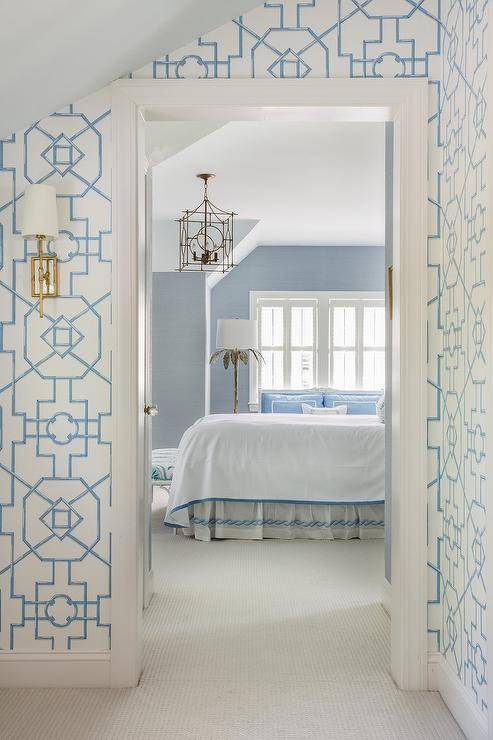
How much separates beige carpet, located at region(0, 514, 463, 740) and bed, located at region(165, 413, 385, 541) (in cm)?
69

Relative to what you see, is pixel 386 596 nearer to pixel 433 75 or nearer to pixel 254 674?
pixel 254 674

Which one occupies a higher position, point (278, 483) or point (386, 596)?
point (278, 483)

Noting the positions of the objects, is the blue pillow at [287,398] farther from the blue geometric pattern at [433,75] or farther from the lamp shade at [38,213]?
the lamp shade at [38,213]

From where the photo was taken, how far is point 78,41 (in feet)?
6.97

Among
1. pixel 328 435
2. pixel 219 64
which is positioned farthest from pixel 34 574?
pixel 328 435

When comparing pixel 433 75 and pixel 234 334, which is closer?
pixel 433 75

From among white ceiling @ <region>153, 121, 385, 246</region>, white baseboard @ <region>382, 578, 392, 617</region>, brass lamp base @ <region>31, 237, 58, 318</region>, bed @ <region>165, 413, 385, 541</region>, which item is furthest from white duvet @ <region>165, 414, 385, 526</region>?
brass lamp base @ <region>31, 237, 58, 318</region>

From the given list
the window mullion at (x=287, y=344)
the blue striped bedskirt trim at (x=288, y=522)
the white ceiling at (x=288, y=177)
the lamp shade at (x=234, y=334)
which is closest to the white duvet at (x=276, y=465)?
the blue striped bedskirt trim at (x=288, y=522)

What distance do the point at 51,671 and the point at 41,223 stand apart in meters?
1.64

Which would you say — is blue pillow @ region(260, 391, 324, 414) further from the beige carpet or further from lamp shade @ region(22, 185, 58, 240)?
lamp shade @ region(22, 185, 58, 240)

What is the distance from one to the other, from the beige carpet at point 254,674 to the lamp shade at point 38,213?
65.3 inches

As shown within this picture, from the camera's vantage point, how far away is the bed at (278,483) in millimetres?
4609

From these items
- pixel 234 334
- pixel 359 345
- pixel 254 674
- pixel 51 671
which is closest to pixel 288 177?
pixel 234 334

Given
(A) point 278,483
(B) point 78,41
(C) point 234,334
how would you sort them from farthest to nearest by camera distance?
(C) point 234,334 → (A) point 278,483 → (B) point 78,41
